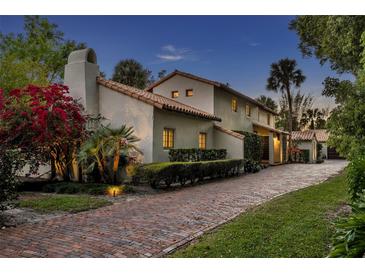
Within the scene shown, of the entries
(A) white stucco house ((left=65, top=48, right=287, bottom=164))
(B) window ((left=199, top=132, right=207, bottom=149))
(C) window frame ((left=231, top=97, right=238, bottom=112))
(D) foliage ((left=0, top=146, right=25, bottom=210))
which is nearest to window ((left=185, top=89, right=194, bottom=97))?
(A) white stucco house ((left=65, top=48, right=287, bottom=164))

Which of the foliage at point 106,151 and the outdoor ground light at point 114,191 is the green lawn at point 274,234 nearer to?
the outdoor ground light at point 114,191

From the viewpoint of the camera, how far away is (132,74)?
389 inches

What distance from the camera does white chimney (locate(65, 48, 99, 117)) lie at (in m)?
9.70

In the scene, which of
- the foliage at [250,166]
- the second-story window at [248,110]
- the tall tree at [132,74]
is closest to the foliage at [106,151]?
the tall tree at [132,74]

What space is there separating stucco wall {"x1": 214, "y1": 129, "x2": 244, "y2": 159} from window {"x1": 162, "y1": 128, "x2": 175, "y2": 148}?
3.77 meters

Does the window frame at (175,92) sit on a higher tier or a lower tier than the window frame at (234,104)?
higher

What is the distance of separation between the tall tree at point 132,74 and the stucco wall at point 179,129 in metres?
1.47

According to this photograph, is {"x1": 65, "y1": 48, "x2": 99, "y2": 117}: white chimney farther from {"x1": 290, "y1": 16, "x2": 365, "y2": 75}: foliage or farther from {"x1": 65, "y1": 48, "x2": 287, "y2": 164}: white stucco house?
{"x1": 290, "y1": 16, "x2": 365, "y2": 75}: foliage

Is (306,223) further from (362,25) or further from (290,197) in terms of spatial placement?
(362,25)

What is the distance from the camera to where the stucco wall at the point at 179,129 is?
9.96 m

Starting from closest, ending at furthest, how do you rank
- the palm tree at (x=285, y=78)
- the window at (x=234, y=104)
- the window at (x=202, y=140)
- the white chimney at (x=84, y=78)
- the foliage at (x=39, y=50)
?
the palm tree at (x=285, y=78) → the white chimney at (x=84, y=78) → the window at (x=202, y=140) → the foliage at (x=39, y=50) → the window at (x=234, y=104)

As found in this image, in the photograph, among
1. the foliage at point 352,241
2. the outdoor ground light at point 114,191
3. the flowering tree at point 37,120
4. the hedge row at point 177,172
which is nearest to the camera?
the foliage at point 352,241

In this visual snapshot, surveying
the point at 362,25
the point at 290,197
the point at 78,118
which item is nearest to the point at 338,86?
the point at 362,25
